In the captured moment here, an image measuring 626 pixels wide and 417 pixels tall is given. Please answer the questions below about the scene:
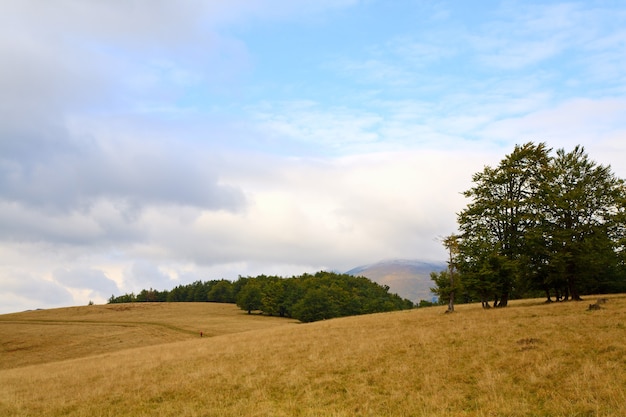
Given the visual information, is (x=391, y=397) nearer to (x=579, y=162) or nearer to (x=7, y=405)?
(x=7, y=405)

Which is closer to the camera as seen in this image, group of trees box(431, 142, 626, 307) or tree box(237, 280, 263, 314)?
group of trees box(431, 142, 626, 307)

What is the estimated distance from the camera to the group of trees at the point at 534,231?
39.5 metres

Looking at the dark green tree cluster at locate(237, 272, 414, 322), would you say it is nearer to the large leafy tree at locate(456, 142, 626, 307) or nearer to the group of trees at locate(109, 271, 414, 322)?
the group of trees at locate(109, 271, 414, 322)

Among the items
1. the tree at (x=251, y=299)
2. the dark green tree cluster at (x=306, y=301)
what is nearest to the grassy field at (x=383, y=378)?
the dark green tree cluster at (x=306, y=301)

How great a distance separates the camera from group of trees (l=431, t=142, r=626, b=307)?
39531 millimetres

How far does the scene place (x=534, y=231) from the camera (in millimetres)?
40250

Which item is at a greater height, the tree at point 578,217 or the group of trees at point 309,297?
the tree at point 578,217

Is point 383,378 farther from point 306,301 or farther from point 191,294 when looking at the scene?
point 191,294

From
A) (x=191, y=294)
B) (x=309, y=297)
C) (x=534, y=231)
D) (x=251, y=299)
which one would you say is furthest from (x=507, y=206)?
(x=191, y=294)

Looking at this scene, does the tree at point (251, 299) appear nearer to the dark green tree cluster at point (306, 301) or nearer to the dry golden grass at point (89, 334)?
the dark green tree cluster at point (306, 301)

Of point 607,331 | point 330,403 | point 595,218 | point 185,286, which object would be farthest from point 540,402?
point 185,286

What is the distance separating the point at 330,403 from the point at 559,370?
27.7ft

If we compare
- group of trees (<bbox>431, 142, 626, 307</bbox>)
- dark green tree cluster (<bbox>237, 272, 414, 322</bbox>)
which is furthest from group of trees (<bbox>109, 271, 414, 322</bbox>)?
group of trees (<bbox>431, 142, 626, 307</bbox>)

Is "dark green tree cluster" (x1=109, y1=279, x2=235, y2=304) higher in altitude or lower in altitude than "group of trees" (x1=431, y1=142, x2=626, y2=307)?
A: lower
